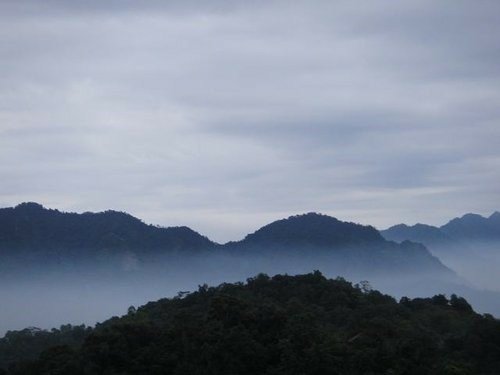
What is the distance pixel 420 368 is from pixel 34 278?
7452 cm

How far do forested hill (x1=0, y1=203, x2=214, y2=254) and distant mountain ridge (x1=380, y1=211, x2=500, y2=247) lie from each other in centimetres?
5404

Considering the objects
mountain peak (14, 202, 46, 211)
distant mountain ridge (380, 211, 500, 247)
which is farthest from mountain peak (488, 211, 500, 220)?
mountain peak (14, 202, 46, 211)

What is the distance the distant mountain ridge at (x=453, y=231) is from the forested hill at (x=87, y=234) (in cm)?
5404

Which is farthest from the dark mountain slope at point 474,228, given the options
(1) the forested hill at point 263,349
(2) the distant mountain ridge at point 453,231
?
(1) the forested hill at point 263,349

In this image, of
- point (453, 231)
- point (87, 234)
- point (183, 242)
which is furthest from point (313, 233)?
point (453, 231)

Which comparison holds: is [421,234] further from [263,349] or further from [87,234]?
[263,349]

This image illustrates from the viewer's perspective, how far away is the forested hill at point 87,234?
86.2m

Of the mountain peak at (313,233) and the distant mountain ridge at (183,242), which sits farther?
the mountain peak at (313,233)

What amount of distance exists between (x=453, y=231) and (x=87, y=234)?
74138 mm

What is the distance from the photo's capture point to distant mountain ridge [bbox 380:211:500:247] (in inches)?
5246

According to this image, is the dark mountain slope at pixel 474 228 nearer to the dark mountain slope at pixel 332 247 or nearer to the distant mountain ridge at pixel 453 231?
the distant mountain ridge at pixel 453 231

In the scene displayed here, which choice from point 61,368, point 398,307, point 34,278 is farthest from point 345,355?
→ point 34,278

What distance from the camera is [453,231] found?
141 meters

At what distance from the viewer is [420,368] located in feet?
63.8
